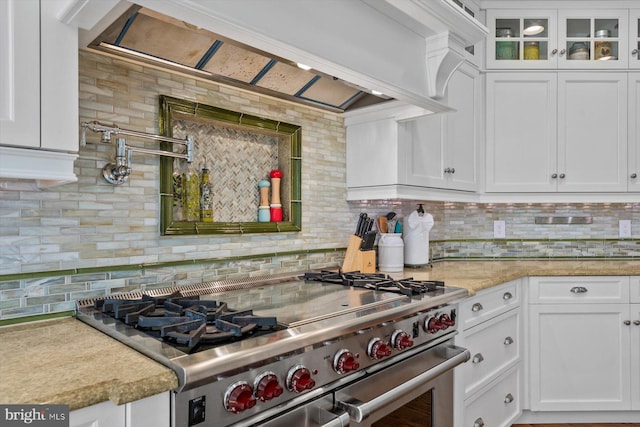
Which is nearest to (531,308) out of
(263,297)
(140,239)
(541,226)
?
(541,226)

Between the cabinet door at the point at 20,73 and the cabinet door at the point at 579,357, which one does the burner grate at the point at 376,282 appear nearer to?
the cabinet door at the point at 579,357

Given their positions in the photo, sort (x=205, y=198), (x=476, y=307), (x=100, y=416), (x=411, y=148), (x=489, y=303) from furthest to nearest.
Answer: (x=411, y=148) < (x=489, y=303) < (x=476, y=307) < (x=205, y=198) < (x=100, y=416)

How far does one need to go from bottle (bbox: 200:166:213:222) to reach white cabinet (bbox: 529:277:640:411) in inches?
73.5

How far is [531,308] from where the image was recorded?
8.27ft

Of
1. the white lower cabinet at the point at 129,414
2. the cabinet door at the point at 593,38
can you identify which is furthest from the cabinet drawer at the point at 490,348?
the cabinet door at the point at 593,38

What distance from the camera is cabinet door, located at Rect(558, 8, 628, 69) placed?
2805mm

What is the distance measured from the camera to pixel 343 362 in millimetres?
1268

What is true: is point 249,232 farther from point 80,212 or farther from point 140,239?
point 80,212

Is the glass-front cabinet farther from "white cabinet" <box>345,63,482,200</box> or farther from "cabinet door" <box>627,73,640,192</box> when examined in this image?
"white cabinet" <box>345,63,482,200</box>

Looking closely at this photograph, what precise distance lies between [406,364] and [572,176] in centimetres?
198

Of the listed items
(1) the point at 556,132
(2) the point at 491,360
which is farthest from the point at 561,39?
(2) the point at 491,360

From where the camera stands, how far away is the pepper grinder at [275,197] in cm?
210

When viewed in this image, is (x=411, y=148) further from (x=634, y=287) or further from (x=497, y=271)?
(x=634, y=287)

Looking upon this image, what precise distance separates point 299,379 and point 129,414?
0.42 meters
